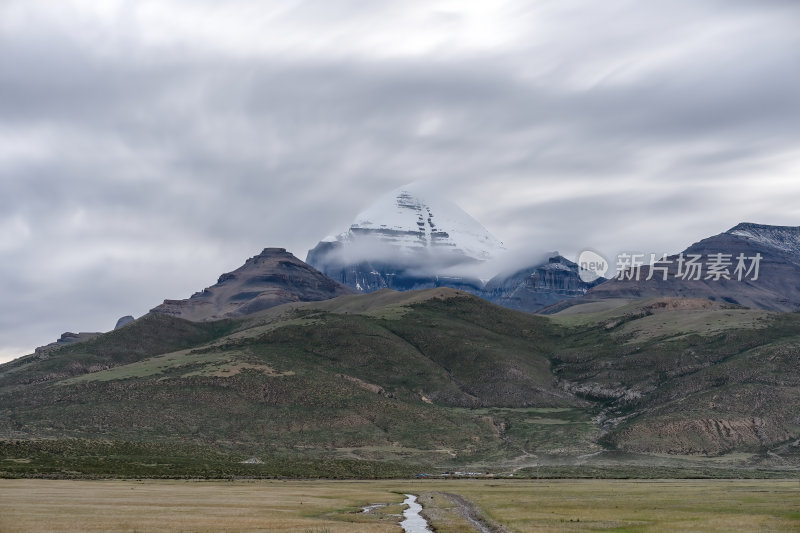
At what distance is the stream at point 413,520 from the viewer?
71531 millimetres

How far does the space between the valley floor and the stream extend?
47.0 inches

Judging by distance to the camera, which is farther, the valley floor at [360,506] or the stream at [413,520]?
the stream at [413,520]

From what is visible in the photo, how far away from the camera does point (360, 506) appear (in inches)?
3723

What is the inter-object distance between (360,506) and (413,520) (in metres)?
15.6

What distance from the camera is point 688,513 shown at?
269ft

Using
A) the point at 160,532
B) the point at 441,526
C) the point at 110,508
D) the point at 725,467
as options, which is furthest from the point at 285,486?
the point at 725,467

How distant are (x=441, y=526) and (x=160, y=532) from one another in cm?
2437

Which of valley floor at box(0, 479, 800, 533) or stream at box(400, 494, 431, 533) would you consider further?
stream at box(400, 494, 431, 533)

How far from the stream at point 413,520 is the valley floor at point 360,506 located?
1.19 meters

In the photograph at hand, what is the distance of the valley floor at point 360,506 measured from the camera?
225ft

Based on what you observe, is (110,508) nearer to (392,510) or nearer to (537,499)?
(392,510)

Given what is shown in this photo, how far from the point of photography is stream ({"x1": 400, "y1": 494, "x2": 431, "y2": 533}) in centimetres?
7153

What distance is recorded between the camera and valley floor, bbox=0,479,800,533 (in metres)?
68.4

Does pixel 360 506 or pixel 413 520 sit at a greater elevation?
pixel 413 520
